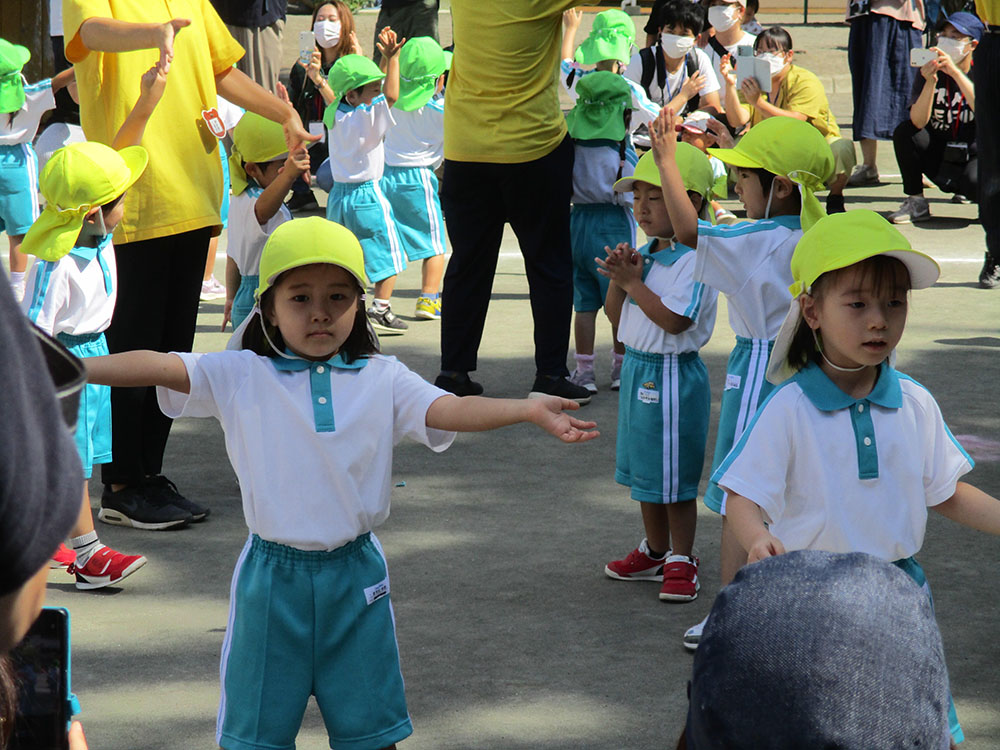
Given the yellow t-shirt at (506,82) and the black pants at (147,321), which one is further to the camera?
the yellow t-shirt at (506,82)

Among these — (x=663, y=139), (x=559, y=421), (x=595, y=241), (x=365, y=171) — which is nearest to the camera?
(x=559, y=421)

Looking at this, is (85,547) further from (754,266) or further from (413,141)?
(413,141)

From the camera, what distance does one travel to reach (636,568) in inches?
174

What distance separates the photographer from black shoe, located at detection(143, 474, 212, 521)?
193 inches

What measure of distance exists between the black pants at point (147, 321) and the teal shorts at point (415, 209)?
3139 millimetres

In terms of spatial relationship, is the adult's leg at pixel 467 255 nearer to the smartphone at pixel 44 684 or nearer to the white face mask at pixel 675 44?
the white face mask at pixel 675 44

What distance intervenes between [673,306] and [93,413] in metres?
2.03

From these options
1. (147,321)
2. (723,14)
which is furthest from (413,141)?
(723,14)

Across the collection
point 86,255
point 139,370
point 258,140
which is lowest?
point 86,255

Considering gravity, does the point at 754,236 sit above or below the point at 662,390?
above

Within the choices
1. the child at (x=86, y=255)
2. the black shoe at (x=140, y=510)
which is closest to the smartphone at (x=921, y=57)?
the child at (x=86, y=255)

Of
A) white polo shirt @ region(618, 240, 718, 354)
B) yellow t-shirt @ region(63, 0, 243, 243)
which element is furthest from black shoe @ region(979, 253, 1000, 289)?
yellow t-shirt @ region(63, 0, 243, 243)

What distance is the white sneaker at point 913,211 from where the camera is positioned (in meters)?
10.4

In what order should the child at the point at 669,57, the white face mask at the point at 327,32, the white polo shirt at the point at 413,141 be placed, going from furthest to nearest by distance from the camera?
the white face mask at the point at 327,32
the child at the point at 669,57
the white polo shirt at the point at 413,141
